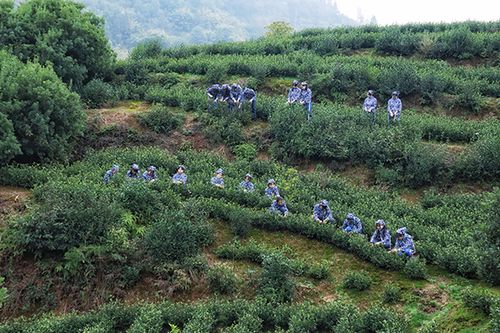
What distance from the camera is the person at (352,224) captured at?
1443 centimetres

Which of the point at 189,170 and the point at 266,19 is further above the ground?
the point at 266,19

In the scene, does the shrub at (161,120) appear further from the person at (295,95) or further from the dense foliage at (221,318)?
the dense foliage at (221,318)

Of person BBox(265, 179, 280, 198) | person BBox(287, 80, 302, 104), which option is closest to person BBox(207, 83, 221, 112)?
person BBox(287, 80, 302, 104)

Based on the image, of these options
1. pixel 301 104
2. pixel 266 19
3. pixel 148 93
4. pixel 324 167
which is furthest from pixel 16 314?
pixel 266 19

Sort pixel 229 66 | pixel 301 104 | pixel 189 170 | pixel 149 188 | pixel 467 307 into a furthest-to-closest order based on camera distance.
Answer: pixel 229 66, pixel 301 104, pixel 189 170, pixel 149 188, pixel 467 307

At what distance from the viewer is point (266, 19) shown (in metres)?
168

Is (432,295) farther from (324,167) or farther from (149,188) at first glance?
(324,167)

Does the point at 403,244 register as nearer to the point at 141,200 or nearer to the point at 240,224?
the point at 240,224

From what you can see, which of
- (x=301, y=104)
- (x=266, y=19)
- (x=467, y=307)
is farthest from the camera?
(x=266, y=19)

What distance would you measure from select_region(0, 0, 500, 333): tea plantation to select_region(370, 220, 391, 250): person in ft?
1.46

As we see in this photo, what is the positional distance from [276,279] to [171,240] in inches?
103

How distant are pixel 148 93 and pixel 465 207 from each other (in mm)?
15119

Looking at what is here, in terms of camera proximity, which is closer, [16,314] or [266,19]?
[16,314]

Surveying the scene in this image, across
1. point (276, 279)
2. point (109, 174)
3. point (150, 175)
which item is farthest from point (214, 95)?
point (276, 279)
